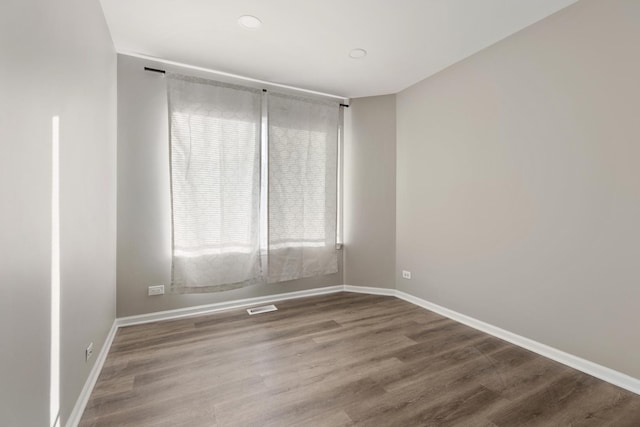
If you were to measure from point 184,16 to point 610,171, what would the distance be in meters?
3.37

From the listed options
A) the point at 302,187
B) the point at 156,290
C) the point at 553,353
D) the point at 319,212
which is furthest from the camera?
the point at 319,212

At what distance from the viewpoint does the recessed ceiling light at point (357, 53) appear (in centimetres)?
266

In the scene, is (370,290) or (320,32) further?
(370,290)

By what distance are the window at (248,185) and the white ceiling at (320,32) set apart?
0.40m

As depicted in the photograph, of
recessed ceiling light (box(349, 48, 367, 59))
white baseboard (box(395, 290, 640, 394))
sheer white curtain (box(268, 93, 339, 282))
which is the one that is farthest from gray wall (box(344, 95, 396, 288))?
recessed ceiling light (box(349, 48, 367, 59))

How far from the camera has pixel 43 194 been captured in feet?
3.91

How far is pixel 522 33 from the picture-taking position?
235 cm

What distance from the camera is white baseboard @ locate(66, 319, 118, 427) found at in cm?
150

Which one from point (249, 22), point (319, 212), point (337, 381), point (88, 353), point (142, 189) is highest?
point (249, 22)

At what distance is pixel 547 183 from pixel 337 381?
2251 millimetres

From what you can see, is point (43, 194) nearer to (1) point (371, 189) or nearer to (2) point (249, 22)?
(2) point (249, 22)

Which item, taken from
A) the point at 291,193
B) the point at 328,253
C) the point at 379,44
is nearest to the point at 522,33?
the point at 379,44

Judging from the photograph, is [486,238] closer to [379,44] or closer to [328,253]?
[328,253]

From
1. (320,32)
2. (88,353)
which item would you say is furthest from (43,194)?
(320,32)
